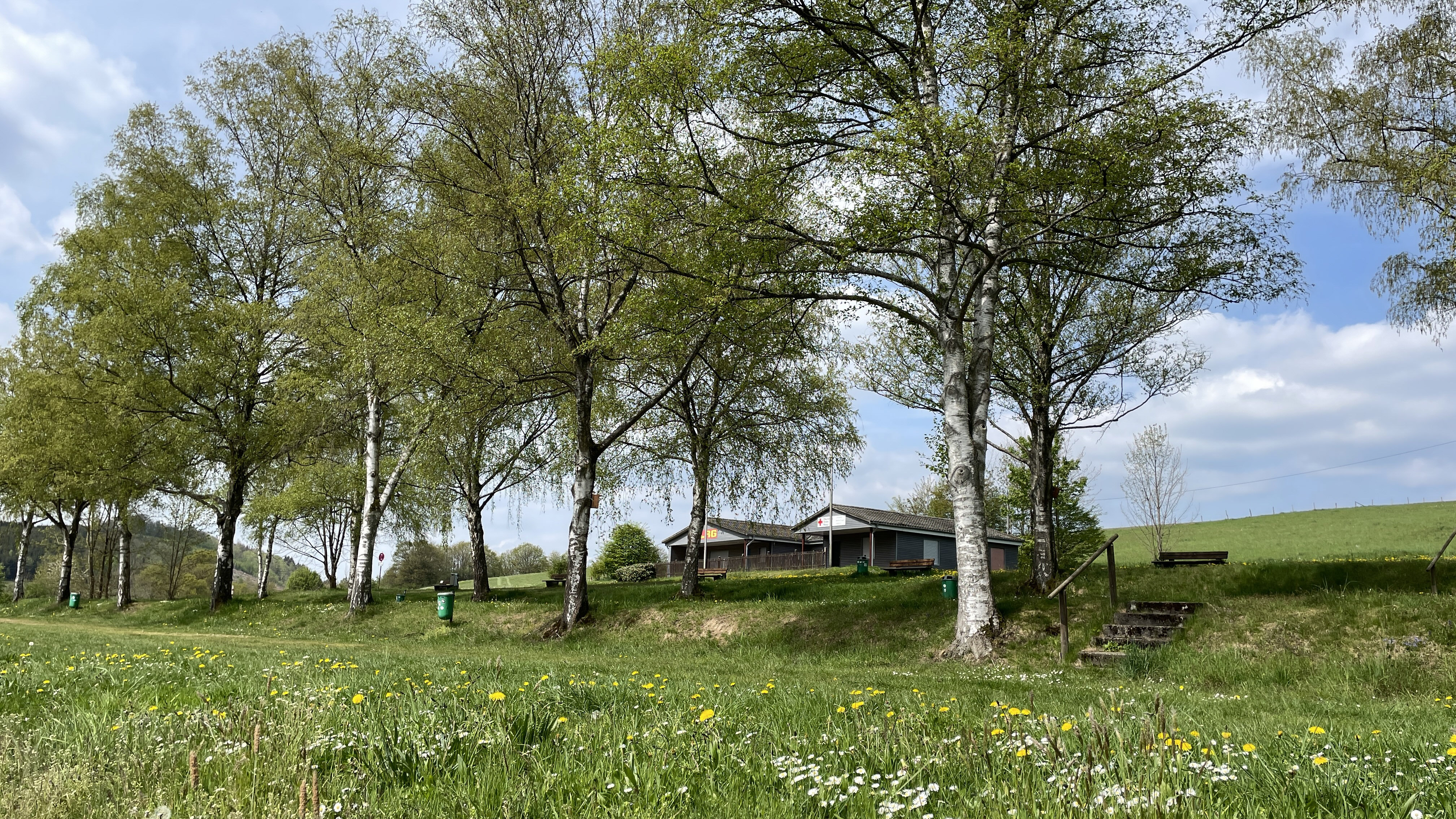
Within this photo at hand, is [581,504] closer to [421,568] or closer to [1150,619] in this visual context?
[1150,619]

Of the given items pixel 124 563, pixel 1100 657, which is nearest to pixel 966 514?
pixel 1100 657

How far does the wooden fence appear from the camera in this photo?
5844cm

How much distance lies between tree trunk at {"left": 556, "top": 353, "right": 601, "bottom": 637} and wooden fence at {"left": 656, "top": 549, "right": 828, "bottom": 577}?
35322 millimetres

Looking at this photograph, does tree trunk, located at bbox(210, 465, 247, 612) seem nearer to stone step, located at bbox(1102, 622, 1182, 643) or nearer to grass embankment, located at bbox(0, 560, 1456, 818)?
grass embankment, located at bbox(0, 560, 1456, 818)

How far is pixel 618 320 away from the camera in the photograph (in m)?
17.6

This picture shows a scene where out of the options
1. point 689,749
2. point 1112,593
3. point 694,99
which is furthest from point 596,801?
point 1112,593

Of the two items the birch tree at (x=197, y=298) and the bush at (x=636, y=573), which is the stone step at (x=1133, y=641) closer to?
the birch tree at (x=197, y=298)

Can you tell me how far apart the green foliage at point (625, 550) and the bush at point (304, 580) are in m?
21.0

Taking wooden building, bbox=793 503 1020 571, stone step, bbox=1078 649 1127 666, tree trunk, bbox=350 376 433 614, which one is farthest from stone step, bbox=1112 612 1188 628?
wooden building, bbox=793 503 1020 571

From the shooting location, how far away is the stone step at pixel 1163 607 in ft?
49.9

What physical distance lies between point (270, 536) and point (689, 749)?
148 feet

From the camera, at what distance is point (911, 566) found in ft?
151

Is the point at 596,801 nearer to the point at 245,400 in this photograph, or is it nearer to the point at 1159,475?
the point at 245,400

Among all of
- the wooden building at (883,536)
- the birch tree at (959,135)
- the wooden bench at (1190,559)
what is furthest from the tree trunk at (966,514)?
the wooden building at (883,536)
